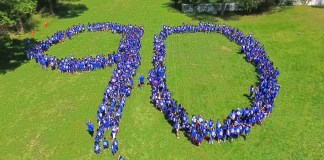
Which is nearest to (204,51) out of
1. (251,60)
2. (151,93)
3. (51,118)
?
(251,60)

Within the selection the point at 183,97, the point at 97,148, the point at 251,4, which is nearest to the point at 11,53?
the point at 183,97

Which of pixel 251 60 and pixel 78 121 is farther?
pixel 251 60

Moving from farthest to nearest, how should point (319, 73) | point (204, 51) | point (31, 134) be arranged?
point (204, 51), point (319, 73), point (31, 134)

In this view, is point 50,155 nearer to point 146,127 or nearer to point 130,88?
point 146,127

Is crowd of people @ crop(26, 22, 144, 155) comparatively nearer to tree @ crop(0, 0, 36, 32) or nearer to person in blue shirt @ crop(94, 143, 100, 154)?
person in blue shirt @ crop(94, 143, 100, 154)

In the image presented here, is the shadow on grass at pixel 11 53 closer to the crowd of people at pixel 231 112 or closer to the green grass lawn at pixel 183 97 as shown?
the green grass lawn at pixel 183 97

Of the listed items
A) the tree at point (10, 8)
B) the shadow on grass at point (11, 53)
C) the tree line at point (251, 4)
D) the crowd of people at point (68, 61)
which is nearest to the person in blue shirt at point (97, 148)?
the crowd of people at point (68, 61)
